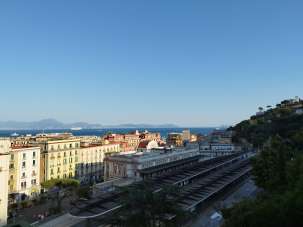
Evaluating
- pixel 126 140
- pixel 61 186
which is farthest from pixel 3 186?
pixel 126 140

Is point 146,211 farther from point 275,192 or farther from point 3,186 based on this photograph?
point 3,186

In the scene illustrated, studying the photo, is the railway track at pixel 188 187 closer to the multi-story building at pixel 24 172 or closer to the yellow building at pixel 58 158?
the multi-story building at pixel 24 172

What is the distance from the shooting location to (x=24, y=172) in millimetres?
65000

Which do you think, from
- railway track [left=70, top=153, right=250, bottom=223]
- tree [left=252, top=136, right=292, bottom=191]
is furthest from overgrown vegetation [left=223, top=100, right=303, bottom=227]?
railway track [left=70, top=153, right=250, bottom=223]

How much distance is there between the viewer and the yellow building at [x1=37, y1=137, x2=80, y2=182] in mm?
72438

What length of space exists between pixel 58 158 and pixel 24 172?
36.7 ft

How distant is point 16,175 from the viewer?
63.1 metres

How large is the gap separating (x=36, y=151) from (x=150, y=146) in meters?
47.1

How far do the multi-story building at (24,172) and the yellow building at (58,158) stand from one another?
4.00 metres

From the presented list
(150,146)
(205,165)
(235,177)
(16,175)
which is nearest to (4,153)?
(16,175)

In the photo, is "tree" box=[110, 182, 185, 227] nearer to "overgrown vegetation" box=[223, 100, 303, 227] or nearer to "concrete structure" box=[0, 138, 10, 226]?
"overgrown vegetation" box=[223, 100, 303, 227]

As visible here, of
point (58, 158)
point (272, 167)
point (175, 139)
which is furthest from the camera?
point (175, 139)

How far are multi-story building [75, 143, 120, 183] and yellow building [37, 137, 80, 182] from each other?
1748 mm

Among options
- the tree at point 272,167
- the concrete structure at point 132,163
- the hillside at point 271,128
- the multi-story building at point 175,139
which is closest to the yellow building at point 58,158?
Result: the concrete structure at point 132,163
